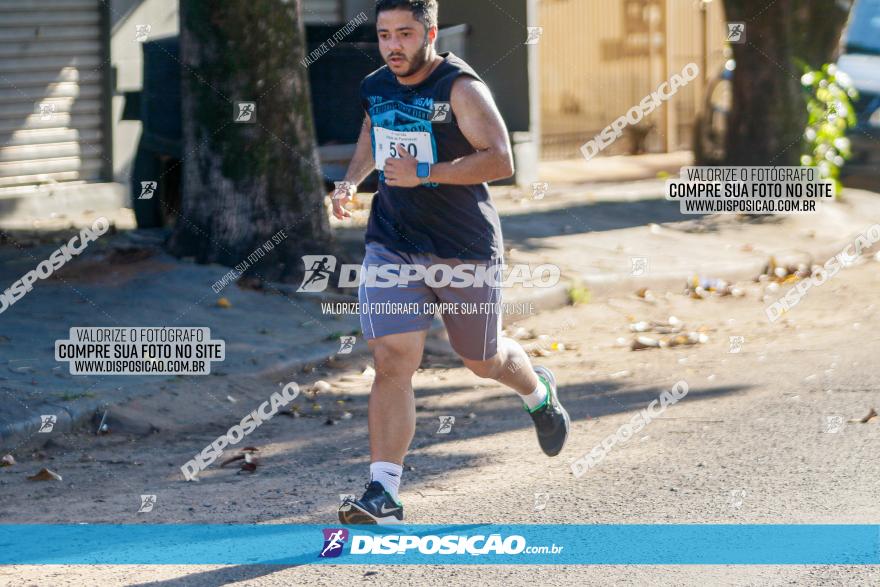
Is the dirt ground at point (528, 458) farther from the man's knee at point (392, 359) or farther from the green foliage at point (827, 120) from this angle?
the green foliage at point (827, 120)

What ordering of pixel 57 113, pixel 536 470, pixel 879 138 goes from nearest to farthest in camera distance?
pixel 536 470
pixel 57 113
pixel 879 138

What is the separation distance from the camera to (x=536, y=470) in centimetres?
604

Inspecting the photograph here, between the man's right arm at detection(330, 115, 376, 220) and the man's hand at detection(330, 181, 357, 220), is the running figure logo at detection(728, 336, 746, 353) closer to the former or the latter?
the man's right arm at detection(330, 115, 376, 220)

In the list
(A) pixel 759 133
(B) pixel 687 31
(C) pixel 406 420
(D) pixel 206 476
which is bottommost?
(D) pixel 206 476

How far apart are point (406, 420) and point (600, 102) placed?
1479cm

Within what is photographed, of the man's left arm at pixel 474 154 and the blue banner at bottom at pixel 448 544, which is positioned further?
the man's left arm at pixel 474 154

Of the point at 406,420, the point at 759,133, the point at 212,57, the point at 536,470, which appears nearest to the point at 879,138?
the point at 759,133

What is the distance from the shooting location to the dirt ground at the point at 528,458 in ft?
15.5

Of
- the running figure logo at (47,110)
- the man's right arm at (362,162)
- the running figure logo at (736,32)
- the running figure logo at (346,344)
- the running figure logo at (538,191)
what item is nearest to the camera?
the man's right arm at (362,162)

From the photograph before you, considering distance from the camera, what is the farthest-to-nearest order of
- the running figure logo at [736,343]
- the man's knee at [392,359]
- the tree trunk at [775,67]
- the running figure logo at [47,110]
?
the running figure logo at [47,110]
the tree trunk at [775,67]
the running figure logo at [736,343]
the man's knee at [392,359]

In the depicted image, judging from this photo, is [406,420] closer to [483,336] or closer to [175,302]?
[483,336]

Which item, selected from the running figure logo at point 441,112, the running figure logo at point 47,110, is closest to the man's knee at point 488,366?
the running figure logo at point 441,112

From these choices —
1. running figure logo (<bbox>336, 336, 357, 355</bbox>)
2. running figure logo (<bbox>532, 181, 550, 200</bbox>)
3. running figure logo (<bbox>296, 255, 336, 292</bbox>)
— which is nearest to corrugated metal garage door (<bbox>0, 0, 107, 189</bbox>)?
running figure logo (<bbox>532, 181, 550, 200</bbox>)

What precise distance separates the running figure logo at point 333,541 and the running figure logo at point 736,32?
887 cm
